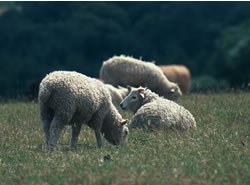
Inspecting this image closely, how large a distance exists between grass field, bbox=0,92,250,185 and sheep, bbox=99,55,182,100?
499 centimetres

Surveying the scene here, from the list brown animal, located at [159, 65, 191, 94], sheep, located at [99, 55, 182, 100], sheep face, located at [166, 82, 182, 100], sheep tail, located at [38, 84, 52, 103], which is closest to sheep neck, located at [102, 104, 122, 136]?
sheep tail, located at [38, 84, 52, 103]

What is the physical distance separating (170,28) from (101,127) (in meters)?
56.5

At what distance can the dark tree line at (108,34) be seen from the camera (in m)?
55.6

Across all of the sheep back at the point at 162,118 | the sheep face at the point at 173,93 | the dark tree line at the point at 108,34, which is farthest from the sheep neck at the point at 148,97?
the dark tree line at the point at 108,34

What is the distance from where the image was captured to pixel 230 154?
6.84 m

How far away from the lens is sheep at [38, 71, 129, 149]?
7.96 m

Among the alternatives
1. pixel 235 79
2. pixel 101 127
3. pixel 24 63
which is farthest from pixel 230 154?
pixel 24 63

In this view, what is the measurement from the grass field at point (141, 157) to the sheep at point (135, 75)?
4989 millimetres

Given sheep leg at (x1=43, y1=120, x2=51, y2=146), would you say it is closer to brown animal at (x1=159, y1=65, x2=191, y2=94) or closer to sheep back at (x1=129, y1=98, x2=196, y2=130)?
sheep back at (x1=129, y1=98, x2=196, y2=130)

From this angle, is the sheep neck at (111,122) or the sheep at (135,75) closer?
the sheep neck at (111,122)

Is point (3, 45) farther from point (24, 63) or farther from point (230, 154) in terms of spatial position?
point (230, 154)

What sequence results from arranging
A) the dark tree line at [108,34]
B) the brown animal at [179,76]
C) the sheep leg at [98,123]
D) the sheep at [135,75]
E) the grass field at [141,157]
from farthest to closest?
the dark tree line at [108,34]
the brown animal at [179,76]
the sheep at [135,75]
the sheep leg at [98,123]
the grass field at [141,157]

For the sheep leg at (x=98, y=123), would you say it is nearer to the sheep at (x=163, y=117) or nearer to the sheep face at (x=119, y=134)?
the sheep face at (x=119, y=134)

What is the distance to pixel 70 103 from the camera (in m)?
7.96
